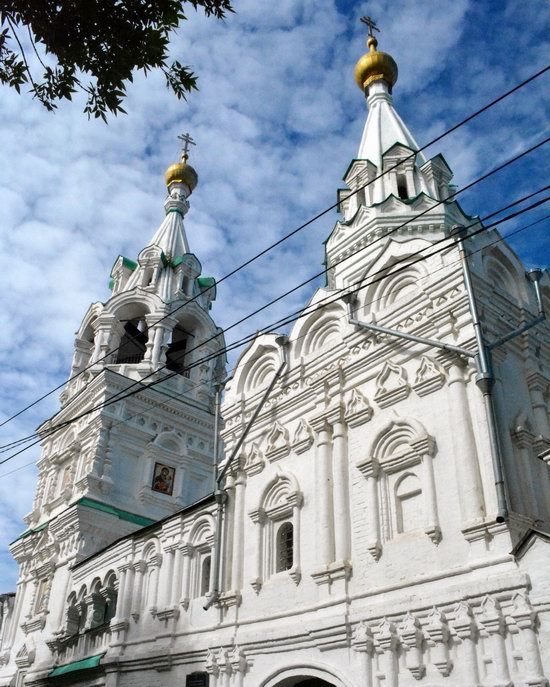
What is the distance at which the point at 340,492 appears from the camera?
37.1 ft

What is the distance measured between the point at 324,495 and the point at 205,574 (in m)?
3.62

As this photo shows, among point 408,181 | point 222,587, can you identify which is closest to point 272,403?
point 222,587

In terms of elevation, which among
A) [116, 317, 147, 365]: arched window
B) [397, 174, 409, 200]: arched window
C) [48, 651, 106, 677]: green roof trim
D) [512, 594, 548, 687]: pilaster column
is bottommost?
[512, 594, 548, 687]: pilaster column

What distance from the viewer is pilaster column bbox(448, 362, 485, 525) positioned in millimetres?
9258

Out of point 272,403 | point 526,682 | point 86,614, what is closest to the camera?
point 526,682

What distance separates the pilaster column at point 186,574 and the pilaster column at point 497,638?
671 cm

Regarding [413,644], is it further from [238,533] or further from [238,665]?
[238,533]

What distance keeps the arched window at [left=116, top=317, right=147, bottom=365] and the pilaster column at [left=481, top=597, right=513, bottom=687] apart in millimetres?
18427

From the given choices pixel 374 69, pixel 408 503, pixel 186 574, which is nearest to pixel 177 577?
pixel 186 574

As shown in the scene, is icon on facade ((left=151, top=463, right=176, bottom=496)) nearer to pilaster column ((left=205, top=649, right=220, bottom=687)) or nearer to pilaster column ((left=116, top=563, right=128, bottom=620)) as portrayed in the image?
pilaster column ((left=116, top=563, right=128, bottom=620))

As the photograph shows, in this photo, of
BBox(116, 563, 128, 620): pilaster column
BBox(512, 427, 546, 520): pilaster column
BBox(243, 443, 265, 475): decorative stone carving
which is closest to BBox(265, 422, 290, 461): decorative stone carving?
BBox(243, 443, 265, 475): decorative stone carving

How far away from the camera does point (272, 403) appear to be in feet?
44.9

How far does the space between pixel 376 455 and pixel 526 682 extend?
4143 mm

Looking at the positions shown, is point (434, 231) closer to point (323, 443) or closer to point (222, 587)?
point (323, 443)
